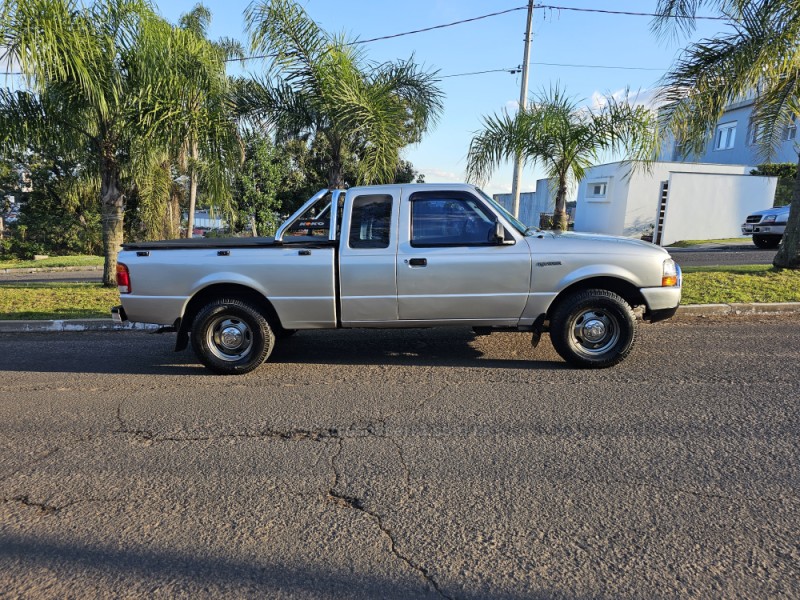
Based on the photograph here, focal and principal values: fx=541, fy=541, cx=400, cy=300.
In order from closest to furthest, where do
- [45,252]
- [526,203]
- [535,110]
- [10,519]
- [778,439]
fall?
[10,519] < [778,439] < [535,110] < [45,252] < [526,203]

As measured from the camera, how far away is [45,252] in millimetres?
25828

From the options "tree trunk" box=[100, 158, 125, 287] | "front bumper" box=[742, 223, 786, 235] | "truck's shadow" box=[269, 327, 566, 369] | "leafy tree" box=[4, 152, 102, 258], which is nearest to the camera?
"truck's shadow" box=[269, 327, 566, 369]

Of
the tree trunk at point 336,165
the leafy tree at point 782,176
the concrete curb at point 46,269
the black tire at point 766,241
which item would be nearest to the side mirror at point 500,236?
the tree trunk at point 336,165

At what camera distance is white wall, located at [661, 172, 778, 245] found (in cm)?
2214

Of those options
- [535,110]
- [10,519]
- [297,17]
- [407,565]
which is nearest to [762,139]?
[535,110]

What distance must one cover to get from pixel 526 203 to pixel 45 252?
93.6ft

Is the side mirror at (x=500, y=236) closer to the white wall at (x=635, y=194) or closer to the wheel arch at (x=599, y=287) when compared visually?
the wheel arch at (x=599, y=287)

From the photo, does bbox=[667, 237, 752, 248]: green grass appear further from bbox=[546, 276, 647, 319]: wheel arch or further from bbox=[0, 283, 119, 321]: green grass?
bbox=[0, 283, 119, 321]: green grass

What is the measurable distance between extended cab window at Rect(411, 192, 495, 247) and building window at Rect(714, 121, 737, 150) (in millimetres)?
34712

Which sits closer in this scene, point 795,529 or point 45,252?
point 795,529

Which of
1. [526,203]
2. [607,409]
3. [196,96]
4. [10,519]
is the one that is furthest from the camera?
[526,203]

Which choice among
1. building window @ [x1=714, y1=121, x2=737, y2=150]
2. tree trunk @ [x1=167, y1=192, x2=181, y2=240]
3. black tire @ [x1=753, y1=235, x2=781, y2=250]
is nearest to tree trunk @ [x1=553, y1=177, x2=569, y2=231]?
black tire @ [x1=753, y1=235, x2=781, y2=250]

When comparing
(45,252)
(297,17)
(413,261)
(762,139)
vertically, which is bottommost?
(45,252)

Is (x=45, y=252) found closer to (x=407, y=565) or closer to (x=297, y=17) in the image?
(x=297, y=17)
